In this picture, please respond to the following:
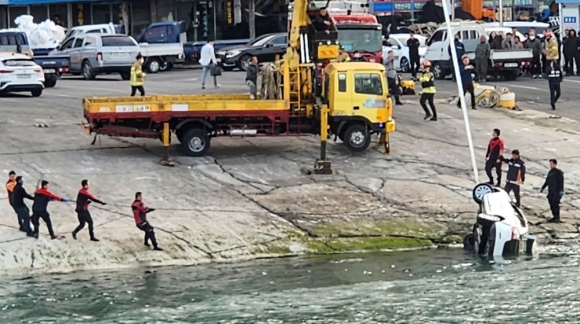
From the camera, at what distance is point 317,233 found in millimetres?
21688

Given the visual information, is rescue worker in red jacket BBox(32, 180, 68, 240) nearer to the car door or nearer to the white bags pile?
the car door

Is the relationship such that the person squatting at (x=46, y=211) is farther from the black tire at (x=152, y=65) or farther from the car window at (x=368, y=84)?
the black tire at (x=152, y=65)

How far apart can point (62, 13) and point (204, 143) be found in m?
32.8

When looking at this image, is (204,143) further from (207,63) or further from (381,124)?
(207,63)

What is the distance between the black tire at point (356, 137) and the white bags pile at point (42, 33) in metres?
23.2

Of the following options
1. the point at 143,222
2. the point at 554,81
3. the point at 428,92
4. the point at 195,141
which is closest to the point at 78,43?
the point at 428,92

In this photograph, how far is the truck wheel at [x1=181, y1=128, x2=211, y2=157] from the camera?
25578 millimetres

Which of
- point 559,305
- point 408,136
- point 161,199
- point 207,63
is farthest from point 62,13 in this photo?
point 559,305

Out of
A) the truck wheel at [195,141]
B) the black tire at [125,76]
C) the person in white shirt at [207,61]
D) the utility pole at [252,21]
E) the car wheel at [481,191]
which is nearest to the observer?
the car wheel at [481,191]

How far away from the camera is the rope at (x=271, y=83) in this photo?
86.2 ft

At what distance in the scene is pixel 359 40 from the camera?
34969mm

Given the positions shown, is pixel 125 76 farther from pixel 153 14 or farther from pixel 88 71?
pixel 153 14

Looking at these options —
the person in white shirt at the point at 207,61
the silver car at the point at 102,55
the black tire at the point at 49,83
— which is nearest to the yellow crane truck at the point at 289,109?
the person in white shirt at the point at 207,61

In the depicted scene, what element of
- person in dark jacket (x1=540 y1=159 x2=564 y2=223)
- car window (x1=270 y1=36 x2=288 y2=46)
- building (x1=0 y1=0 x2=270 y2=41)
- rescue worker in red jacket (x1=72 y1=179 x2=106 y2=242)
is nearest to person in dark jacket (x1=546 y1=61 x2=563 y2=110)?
person in dark jacket (x1=540 y1=159 x2=564 y2=223)
